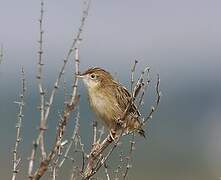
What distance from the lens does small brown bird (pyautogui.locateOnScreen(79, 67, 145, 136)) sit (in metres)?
10.4

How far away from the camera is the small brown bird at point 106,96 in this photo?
409 inches

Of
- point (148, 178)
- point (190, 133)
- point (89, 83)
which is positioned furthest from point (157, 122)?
point (89, 83)

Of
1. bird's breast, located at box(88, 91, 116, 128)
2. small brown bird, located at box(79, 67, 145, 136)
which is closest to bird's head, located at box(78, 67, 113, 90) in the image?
small brown bird, located at box(79, 67, 145, 136)

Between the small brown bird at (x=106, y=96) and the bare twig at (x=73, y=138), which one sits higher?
the small brown bird at (x=106, y=96)

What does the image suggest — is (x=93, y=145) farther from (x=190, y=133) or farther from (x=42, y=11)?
(x=190, y=133)

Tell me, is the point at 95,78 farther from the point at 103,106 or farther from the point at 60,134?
the point at 60,134

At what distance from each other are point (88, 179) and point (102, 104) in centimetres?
277

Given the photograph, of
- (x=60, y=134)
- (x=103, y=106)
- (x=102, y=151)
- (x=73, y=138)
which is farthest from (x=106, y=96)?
(x=60, y=134)

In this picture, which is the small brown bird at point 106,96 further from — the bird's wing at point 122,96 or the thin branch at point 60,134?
the thin branch at point 60,134

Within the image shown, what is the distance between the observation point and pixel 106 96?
34.8 ft

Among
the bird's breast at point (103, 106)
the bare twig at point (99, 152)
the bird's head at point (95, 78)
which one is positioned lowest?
the bare twig at point (99, 152)

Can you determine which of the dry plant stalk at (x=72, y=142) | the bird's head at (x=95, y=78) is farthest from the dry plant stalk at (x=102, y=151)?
the bird's head at (x=95, y=78)

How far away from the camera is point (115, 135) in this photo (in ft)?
31.1

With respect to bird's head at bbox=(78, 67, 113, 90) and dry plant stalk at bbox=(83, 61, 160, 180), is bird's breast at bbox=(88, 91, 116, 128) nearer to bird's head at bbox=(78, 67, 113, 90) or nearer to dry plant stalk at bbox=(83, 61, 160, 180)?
bird's head at bbox=(78, 67, 113, 90)
